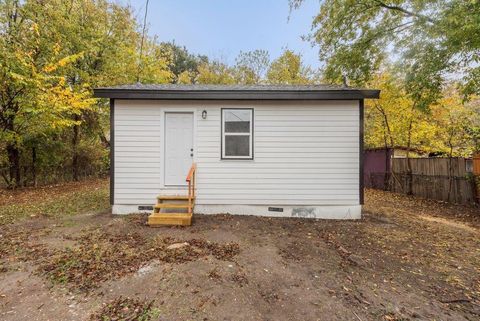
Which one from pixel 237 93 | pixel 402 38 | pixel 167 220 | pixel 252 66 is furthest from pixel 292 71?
pixel 167 220

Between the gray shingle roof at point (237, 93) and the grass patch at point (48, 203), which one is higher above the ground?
the gray shingle roof at point (237, 93)

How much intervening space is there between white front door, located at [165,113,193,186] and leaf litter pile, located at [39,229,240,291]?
1660 millimetres

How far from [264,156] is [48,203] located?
229 inches

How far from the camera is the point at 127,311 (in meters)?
2.41

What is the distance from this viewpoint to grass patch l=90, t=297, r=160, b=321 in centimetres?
232

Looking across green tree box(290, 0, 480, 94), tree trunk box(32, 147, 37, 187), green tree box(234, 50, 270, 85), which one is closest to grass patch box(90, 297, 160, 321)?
green tree box(290, 0, 480, 94)

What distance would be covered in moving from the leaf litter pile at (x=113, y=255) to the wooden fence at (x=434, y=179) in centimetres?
726

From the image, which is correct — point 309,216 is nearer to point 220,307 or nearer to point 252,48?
point 220,307

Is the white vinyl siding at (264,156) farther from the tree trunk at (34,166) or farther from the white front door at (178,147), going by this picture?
the tree trunk at (34,166)

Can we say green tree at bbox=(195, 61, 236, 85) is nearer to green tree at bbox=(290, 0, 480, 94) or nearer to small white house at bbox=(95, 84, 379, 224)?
green tree at bbox=(290, 0, 480, 94)

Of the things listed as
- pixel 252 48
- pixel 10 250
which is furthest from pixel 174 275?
pixel 252 48

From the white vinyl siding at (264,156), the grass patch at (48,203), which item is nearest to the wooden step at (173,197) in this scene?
the white vinyl siding at (264,156)

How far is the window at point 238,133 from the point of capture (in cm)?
578

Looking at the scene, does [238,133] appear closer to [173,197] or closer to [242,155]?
[242,155]
